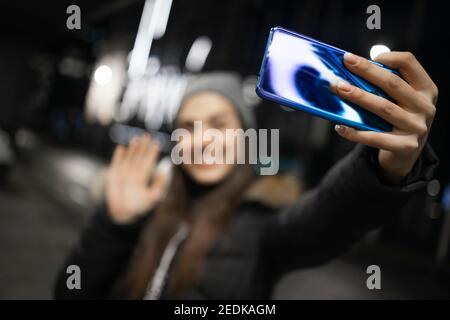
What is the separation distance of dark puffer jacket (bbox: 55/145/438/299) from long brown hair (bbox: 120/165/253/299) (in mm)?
33

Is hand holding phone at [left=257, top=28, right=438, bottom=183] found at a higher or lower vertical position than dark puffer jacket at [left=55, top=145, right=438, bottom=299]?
higher

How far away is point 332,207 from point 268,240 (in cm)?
32

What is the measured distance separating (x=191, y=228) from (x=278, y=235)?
1.03ft

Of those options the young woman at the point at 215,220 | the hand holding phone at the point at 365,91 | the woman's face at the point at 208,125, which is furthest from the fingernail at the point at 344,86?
the woman's face at the point at 208,125

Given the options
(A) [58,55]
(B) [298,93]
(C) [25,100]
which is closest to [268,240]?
(B) [298,93]

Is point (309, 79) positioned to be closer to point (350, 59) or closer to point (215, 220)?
point (350, 59)

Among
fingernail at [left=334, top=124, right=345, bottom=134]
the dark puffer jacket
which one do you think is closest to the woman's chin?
the dark puffer jacket

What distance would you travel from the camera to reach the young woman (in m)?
0.69

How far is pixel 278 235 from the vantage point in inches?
38.5

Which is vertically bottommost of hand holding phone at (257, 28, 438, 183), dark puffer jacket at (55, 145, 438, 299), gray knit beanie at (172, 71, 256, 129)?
dark puffer jacket at (55, 145, 438, 299)

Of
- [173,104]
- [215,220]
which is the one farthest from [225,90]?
[173,104]

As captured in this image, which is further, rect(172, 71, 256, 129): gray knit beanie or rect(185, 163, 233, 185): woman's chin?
rect(172, 71, 256, 129): gray knit beanie

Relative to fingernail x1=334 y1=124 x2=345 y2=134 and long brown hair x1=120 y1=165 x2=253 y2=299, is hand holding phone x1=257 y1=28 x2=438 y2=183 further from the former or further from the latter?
long brown hair x1=120 y1=165 x2=253 y2=299
